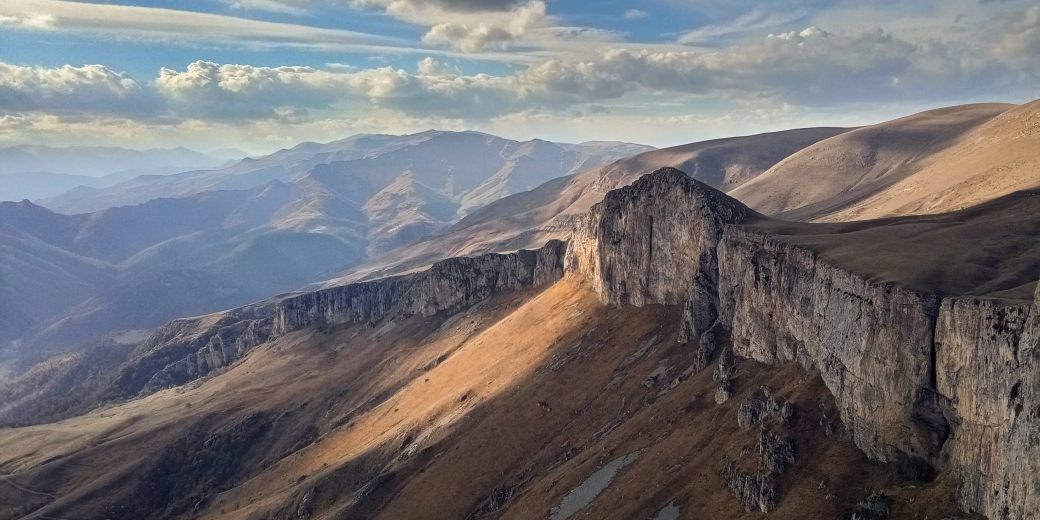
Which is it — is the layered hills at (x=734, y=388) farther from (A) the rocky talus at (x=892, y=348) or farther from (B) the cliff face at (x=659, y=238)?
(B) the cliff face at (x=659, y=238)

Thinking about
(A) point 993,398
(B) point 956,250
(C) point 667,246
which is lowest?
(C) point 667,246

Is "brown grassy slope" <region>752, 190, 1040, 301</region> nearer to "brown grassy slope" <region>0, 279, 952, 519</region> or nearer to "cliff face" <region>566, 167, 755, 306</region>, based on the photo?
"brown grassy slope" <region>0, 279, 952, 519</region>

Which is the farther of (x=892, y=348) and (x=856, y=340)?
(x=856, y=340)

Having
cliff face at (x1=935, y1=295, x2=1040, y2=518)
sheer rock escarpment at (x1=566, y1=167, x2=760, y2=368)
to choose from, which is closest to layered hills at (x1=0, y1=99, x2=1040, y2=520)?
cliff face at (x1=935, y1=295, x2=1040, y2=518)

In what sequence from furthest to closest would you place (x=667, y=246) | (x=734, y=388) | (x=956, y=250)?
(x=667, y=246) < (x=734, y=388) < (x=956, y=250)

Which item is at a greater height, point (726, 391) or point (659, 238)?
point (659, 238)

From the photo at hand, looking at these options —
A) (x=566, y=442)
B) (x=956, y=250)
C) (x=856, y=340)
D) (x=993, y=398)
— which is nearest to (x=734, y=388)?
(x=856, y=340)

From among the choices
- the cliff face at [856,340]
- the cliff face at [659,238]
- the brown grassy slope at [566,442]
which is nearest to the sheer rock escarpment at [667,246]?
the cliff face at [659,238]

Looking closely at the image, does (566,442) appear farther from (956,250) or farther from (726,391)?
(956,250)
